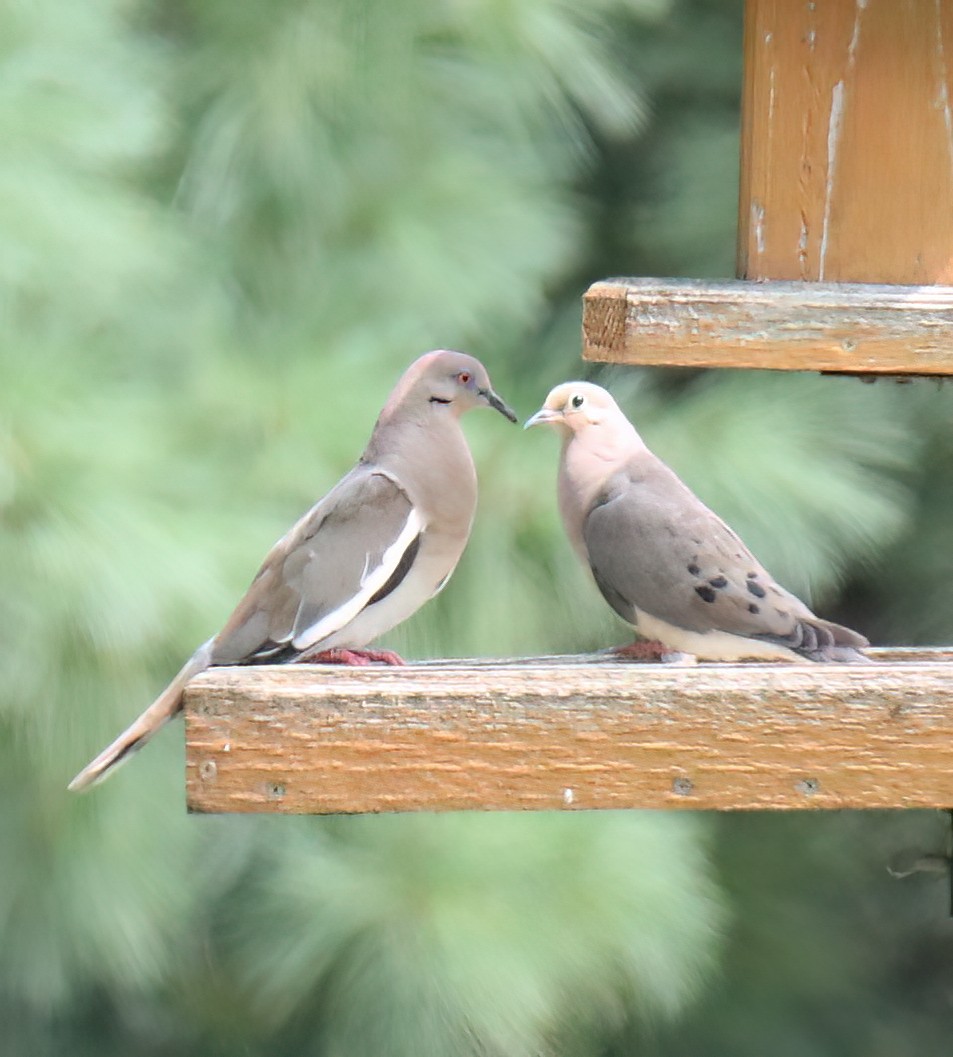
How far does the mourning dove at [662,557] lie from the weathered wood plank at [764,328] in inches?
5.7

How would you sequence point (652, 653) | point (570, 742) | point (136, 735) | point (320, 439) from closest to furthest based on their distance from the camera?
point (570, 742) < point (136, 735) < point (652, 653) < point (320, 439)

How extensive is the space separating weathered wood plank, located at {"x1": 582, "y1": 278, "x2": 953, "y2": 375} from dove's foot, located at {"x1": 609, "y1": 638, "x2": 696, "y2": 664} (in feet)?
0.68

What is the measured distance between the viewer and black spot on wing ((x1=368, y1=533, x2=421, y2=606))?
0.81 metres

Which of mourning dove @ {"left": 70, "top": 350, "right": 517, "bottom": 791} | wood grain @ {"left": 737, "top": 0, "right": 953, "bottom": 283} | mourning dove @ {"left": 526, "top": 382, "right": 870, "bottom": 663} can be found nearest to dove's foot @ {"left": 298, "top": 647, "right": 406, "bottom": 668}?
mourning dove @ {"left": 70, "top": 350, "right": 517, "bottom": 791}

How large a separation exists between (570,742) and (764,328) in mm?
202

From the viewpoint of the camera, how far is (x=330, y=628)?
2.59 ft

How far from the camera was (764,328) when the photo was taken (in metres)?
0.71

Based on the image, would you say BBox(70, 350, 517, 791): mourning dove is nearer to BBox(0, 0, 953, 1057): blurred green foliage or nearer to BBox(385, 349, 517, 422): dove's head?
BBox(385, 349, 517, 422): dove's head

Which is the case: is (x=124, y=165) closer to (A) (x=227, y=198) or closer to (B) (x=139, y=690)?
(A) (x=227, y=198)

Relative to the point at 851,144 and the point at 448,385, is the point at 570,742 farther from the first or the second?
the point at 851,144

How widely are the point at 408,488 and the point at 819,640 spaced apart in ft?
0.70

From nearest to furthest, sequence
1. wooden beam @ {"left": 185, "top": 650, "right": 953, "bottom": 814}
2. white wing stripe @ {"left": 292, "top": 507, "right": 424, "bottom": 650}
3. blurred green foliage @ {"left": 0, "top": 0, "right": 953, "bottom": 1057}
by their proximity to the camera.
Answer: wooden beam @ {"left": 185, "top": 650, "right": 953, "bottom": 814} → white wing stripe @ {"left": 292, "top": 507, "right": 424, "bottom": 650} → blurred green foliage @ {"left": 0, "top": 0, "right": 953, "bottom": 1057}

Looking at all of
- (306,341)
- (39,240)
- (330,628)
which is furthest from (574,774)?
(306,341)

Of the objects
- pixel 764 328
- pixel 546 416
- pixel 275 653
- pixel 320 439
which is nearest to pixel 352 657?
pixel 275 653
